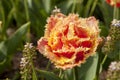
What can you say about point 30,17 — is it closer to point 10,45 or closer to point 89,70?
point 10,45

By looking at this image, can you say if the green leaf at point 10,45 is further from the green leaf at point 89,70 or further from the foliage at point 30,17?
the green leaf at point 89,70

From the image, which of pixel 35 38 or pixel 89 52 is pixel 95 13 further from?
pixel 89 52

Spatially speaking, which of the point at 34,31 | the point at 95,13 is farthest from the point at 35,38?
the point at 95,13

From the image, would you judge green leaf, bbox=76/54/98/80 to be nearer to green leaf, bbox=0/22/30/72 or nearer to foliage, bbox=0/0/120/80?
foliage, bbox=0/0/120/80

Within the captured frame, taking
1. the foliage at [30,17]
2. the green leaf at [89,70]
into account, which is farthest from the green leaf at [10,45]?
the green leaf at [89,70]

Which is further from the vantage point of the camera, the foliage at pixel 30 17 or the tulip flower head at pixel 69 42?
the foliage at pixel 30 17

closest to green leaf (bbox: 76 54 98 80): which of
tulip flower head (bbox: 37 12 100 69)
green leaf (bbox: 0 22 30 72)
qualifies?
tulip flower head (bbox: 37 12 100 69)

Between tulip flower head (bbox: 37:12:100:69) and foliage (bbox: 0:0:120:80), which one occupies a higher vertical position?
foliage (bbox: 0:0:120:80)
